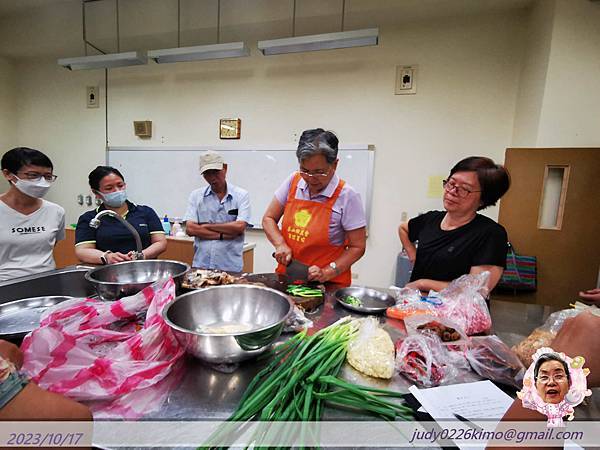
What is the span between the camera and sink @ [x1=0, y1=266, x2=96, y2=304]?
1.43 meters

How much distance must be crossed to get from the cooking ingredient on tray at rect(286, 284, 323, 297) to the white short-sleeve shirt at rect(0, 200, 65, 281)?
183 cm

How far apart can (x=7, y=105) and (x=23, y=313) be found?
19.0 ft

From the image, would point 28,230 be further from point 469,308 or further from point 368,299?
point 469,308

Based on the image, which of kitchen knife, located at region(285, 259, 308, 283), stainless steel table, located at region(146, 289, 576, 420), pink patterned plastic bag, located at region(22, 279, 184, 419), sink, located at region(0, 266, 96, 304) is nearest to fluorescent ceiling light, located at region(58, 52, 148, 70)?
sink, located at region(0, 266, 96, 304)

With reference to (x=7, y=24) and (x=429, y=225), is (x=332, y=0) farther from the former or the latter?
(x=7, y=24)

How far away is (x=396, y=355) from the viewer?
3.12 ft

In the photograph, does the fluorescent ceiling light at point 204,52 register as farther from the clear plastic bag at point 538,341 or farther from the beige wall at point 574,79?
the clear plastic bag at point 538,341

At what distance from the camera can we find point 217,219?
2.87 m

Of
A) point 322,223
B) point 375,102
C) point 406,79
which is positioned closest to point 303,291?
point 322,223

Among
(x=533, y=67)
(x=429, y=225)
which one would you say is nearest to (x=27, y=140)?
(x=429, y=225)

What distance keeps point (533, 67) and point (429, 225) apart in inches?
95.1

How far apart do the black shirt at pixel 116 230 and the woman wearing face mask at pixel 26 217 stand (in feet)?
0.93

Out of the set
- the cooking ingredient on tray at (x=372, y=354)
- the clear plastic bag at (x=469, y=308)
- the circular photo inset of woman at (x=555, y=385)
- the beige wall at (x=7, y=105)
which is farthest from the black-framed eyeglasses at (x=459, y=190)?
the beige wall at (x=7, y=105)

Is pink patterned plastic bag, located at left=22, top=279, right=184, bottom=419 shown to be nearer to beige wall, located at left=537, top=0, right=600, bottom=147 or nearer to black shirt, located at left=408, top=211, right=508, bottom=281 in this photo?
black shirt, located at left=408, top=211, right=508, bottom=281
